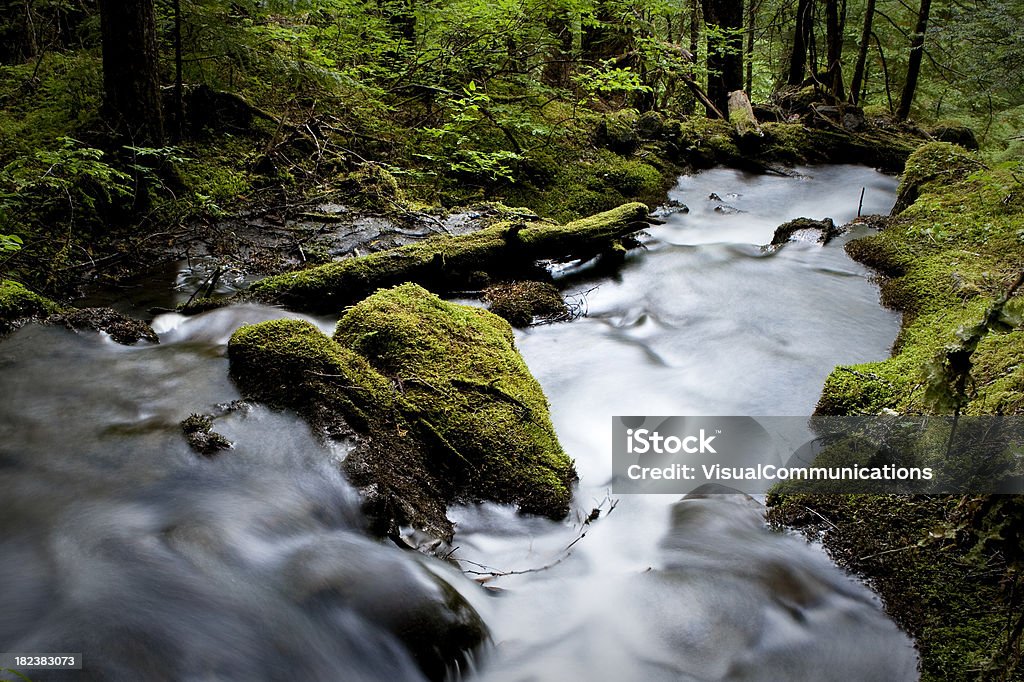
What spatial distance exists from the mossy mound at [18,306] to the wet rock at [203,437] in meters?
1.92

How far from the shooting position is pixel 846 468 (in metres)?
3.49

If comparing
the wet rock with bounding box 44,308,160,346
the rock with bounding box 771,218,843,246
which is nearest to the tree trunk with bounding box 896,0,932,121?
the rock with bounding box 771,218,843,246

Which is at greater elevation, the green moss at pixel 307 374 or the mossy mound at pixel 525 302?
the green moss at pixel 307 374

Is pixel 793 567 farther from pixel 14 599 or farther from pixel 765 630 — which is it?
pixel 14 599

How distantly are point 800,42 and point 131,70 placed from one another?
1330 centimetres

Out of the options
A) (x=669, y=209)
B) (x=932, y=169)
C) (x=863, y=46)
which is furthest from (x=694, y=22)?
(x=932, y=169)

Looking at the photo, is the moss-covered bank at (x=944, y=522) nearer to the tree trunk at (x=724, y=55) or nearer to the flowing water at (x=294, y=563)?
the flowing water at (x=294, y=563)

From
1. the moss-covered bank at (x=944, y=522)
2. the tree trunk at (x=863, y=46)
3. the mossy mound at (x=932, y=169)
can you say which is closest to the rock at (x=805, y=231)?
the mossy mound at (x=932, y=169)

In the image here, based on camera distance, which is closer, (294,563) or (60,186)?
(294,563)

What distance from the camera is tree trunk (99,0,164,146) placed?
20.2 ft

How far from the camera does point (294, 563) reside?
282 centimetres

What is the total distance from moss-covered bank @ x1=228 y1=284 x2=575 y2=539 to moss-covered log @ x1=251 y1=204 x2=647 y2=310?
1.43 m

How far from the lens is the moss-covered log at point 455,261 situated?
570 centimetres

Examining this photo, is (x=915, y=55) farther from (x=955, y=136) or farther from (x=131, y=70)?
(x=131, y=70)
